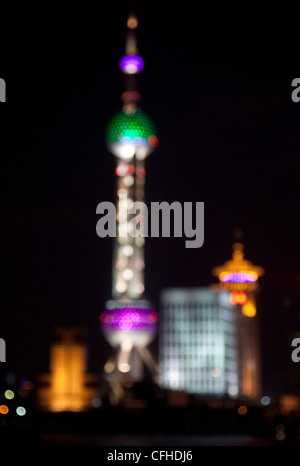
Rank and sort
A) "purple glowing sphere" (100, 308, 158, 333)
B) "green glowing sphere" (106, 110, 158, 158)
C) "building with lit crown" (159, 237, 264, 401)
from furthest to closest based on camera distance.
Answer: "building with lit crown" (159, 237, 264, 401) → "green glowing sphere" (106, 110, 158, 158) → "purple glowing sphere" (100, 308, 158, 333)

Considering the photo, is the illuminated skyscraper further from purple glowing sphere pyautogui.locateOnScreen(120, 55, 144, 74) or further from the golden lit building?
purple glowing sphere pyautogui.locateOnScreen(120, 55, 144, 74)

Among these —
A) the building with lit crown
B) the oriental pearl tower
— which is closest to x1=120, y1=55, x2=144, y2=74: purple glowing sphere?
the oriental pearl tower

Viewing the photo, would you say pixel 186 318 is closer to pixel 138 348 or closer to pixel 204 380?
pixel 204 380

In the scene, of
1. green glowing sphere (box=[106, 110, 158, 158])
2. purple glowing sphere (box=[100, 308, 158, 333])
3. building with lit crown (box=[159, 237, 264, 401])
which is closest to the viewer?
purple glowing sphere (box=[100, 308, 158, 333])

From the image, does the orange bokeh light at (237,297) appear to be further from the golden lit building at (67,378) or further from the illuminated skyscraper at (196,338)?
the golden lit building at (67,378)

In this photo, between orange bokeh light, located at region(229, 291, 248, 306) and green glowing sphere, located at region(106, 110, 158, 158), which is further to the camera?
orange bokeh light, located at region(229, 291, 248, 306)

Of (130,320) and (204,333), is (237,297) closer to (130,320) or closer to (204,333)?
(204,333)

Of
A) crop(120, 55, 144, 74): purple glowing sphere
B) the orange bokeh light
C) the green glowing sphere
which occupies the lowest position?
the orange bokeh light
